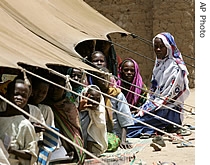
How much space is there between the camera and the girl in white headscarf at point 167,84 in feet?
23.5

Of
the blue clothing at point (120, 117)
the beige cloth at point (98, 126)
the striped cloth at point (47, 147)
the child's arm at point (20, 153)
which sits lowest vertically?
the child's arm at point (20, 153)

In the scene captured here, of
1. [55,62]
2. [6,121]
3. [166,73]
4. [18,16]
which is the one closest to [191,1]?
[166,73]

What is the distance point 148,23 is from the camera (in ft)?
35.7

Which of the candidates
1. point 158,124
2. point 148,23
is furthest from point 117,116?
point 148,23

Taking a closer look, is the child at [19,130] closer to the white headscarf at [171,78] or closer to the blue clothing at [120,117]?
the blue clothing at [120,117]

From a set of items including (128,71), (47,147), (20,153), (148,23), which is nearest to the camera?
(20,153)

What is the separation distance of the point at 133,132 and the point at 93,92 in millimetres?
1837

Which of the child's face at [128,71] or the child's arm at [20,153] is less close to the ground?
the child's face at [128,71]

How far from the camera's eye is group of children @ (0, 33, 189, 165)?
171 inches

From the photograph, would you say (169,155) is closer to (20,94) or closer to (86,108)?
(86,108)

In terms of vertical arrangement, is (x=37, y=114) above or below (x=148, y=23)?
below

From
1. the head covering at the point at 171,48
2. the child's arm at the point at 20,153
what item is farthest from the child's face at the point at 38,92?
the head covering at the point at 171,48

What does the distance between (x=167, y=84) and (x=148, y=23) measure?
3.80 metres

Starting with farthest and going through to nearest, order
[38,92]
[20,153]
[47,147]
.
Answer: [38,92]
[47,147]
[20,153]
